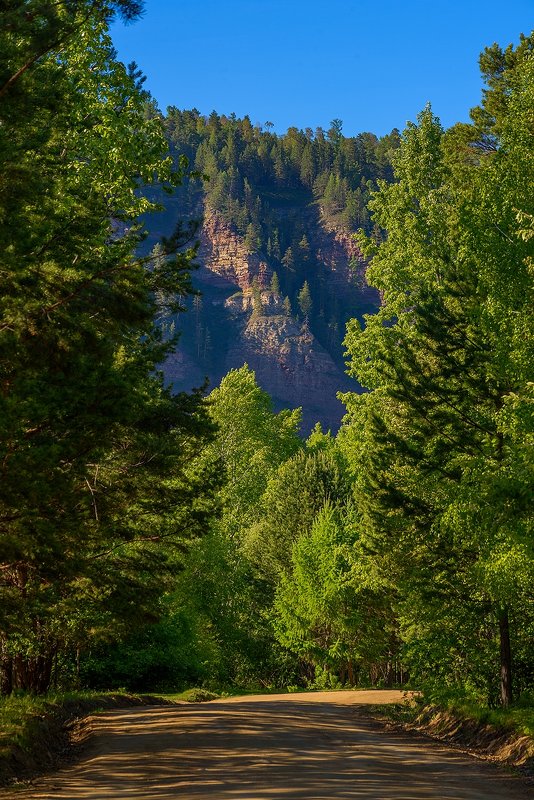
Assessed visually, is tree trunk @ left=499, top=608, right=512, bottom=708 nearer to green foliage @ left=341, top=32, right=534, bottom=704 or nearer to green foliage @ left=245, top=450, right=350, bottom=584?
green foliage @ left=341, top=32, right=534, bottom=704

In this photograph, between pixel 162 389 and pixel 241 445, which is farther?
pixel 241 445

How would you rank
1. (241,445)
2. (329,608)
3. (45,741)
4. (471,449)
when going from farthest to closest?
(241,445) < (329,608) < (471,449) < (45,741)

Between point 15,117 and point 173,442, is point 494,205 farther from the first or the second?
point 15,117

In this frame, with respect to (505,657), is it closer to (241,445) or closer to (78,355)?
(78,355)

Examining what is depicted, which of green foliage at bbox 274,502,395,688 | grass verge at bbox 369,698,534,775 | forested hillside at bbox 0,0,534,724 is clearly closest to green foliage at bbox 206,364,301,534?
green foliage at bbox 274,502,395,688

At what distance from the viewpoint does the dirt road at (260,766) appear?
10508mm

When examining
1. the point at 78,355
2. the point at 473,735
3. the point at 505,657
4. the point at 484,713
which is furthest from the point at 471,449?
the point at 78,355

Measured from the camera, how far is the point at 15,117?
462 inches

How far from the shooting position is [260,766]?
12594mm

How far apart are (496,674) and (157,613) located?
24.9 feet

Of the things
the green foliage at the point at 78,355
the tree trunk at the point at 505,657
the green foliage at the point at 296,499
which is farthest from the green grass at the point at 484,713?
the green foliage at the point at 296,499

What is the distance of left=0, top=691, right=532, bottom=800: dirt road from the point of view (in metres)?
10.5

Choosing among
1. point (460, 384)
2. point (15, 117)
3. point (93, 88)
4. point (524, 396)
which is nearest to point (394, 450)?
point (460, 384)

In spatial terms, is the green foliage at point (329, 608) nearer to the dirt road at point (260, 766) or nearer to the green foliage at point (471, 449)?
the green foliage at point (471, 449)
